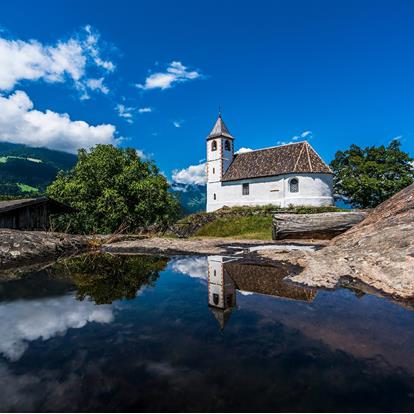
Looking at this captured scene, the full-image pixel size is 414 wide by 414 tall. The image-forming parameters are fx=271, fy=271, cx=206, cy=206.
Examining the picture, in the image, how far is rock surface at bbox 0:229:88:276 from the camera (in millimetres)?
7129

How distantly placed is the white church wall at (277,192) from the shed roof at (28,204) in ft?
74.8

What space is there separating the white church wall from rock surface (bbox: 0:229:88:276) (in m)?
27.5

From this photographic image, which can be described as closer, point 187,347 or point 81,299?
point 187,347

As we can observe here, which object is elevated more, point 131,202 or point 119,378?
point 131,202

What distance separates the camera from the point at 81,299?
4227mm

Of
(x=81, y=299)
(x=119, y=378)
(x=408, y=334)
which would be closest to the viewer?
(x=119, y=378)

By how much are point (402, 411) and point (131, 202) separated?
2533 cm

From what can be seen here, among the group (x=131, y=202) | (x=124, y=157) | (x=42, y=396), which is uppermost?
(x=124, y=157)

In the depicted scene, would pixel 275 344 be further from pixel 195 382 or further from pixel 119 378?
pixel 119 378

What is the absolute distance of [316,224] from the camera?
42.9ft

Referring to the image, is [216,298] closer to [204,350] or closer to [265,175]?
[204,350]

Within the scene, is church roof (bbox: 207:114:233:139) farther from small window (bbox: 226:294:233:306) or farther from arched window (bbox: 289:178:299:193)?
small window (bbox: 226:294:233:306)

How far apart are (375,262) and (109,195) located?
21.3m

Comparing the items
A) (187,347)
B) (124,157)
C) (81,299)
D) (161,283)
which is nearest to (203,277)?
(161,283)
